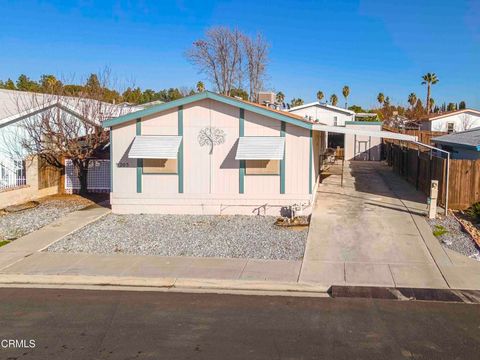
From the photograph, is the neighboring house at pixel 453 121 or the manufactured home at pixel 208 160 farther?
the neighboring house at pixel 453 121

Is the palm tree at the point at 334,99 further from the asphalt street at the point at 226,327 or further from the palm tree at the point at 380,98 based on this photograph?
the asphalt street at the point at 226,327

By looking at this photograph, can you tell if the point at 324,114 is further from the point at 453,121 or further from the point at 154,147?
the point at 154,147

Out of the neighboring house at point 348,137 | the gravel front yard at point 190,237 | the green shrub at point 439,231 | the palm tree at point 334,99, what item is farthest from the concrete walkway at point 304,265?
the palm tree at point 334,99

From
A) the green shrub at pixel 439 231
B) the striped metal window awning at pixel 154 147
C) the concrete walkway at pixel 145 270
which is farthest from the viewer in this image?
the striped metal window awning at pixel 154 147

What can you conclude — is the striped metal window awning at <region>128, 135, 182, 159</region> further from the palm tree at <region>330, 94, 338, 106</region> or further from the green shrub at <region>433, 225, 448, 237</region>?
the palm tree at <region>330, 94, 338, 106</region>

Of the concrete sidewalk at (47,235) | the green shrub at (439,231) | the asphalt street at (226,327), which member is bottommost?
the asphalt street at (226,327)

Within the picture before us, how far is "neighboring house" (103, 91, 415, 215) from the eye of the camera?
15.0 meters

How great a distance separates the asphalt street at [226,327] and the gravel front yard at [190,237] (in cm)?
272

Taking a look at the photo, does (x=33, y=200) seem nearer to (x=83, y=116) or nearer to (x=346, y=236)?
(x=83, y=116)

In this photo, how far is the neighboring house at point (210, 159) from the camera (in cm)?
1504

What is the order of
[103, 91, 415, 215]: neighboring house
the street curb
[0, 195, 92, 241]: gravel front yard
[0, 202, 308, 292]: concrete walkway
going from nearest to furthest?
the street curb, [0, 202, 308, 292]: concrete walkway, [0, 195, 92, 241]: gravel front yard, [103, 91, 415, 215]: neighboring house

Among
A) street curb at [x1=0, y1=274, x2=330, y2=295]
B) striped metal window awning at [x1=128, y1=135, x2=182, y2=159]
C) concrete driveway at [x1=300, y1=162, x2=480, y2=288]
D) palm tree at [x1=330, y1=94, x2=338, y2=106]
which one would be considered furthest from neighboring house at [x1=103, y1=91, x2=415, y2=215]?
palm tree at [x1=330, y1=94, x2=338, y2=106]

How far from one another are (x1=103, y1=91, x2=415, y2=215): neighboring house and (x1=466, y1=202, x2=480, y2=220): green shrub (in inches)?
114

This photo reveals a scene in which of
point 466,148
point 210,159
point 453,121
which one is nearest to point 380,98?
point 453,121
